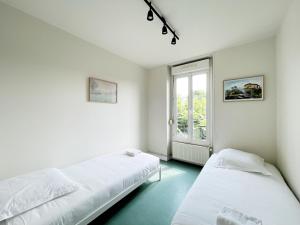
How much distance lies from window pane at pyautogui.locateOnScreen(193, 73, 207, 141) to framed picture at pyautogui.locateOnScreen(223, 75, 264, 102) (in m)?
0.56

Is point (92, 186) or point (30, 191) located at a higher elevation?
point (30, 191)

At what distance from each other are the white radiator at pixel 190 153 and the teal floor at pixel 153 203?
1.19 feet

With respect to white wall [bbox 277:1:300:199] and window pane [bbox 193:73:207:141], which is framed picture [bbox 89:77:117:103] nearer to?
window pane [bbox 193:73:207:141]

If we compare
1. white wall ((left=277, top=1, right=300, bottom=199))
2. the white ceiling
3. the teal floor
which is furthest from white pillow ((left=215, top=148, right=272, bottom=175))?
the white ceiling

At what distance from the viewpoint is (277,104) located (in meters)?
2.16

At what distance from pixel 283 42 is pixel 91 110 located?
10.4ft

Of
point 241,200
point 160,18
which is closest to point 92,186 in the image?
point 241,200

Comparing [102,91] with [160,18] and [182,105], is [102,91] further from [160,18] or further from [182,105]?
[182,105]

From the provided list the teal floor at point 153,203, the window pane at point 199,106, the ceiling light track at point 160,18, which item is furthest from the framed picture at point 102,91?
the window pane at point 199,106

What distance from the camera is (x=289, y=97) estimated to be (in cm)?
165

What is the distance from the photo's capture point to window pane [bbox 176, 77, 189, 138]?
339 cm

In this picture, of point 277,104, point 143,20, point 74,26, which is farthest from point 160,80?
point 277,104

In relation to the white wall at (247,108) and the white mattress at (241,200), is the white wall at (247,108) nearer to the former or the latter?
the white wall at (247,108)

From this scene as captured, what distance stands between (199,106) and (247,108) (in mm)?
960
